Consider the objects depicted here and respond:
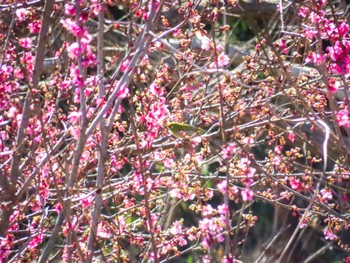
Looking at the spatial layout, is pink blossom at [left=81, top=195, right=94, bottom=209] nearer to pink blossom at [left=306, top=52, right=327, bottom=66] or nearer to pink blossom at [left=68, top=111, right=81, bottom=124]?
pink blossom at [left=68, top=111, right=81, bottom=124]

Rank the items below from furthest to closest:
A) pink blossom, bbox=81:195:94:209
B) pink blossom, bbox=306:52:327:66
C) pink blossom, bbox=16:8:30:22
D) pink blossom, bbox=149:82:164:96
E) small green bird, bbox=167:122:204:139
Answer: pink blossom, bbox=149:82:164:96 < small green bird, bbox=167:122:204:139 < pink blossom, bbox=16:8:30:22 < pink blossom, bbox=81:195:94:209 < pink blossom, bbox=306:52:327:66

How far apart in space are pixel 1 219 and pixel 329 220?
1.89 metres

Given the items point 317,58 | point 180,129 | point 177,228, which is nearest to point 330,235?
point 177,228

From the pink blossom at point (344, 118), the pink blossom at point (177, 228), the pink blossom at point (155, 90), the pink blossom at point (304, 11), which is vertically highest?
the pink blossom at point (304, 11)

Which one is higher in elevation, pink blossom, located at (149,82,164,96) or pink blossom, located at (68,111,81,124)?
pink blossom, located at (68,111,81,124)

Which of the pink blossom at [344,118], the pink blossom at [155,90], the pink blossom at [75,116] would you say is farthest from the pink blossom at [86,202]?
the pink blossom at [344,118]

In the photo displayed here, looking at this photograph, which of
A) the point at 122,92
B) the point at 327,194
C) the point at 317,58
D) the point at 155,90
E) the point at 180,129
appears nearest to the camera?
the point at 122,92

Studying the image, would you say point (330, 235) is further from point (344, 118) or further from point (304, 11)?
point (304, 11)

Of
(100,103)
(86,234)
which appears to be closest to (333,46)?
(100,103)

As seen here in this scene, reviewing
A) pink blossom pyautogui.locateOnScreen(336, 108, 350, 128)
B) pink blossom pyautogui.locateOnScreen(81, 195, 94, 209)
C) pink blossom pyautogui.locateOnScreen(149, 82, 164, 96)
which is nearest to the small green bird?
pink blossom pyautogui.locateOnScreen(149, 82, 164, 96)

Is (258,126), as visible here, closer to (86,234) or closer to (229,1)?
(229,1)

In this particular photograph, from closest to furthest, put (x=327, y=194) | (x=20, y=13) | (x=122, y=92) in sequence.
A: (x=122, y=92) < (x=20, y=13) < (x=327, y=194)

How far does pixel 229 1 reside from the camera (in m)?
4.70

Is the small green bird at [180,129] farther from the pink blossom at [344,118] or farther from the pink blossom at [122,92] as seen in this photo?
the pink blossom at [344,118]
